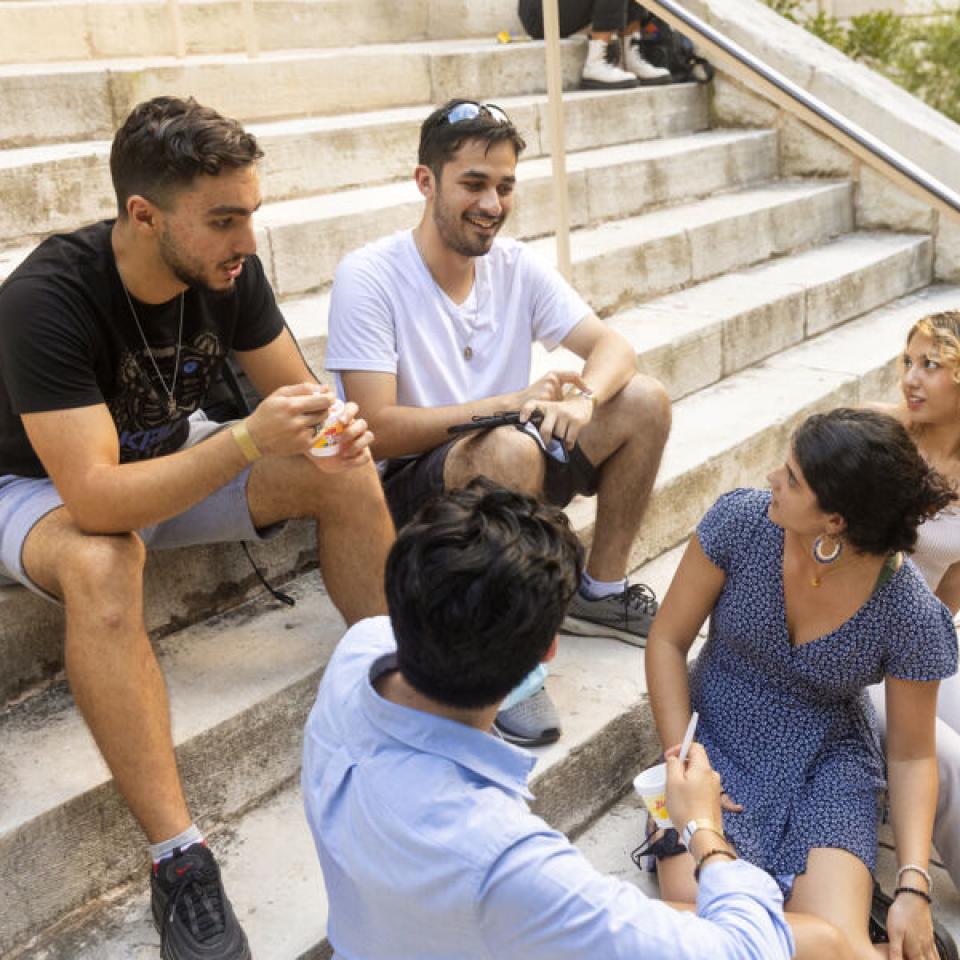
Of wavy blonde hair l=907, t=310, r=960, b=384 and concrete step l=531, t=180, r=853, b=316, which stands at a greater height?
wavy blonde hair l=907, t=310, r=960, b=384

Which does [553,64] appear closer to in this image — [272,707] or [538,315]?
[538,315]

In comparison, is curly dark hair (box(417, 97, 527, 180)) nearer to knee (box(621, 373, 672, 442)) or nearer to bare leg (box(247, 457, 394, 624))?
knee (box(621, 373, 672, 442))

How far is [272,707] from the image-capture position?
2.54 meters

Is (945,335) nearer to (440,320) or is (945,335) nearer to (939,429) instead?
(939,429)

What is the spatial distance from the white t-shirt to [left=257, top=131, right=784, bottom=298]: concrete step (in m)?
0.79

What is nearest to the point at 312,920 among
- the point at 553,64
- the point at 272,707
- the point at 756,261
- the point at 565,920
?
the point at 272,707

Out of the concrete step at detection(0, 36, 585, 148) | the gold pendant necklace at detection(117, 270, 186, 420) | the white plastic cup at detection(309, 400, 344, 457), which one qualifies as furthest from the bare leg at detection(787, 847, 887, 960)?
the concrete step at detection(0, 36, 585, 148)

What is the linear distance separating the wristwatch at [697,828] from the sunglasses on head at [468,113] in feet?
6.22

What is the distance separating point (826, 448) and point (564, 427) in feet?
2.67

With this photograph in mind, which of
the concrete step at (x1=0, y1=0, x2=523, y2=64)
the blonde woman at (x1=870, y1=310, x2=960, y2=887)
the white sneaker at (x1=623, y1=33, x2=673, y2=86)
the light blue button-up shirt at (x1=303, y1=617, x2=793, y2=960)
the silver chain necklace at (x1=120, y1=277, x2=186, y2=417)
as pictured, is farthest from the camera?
the white sneaker at (x1=623, y1=33, x2=673, y2=86)

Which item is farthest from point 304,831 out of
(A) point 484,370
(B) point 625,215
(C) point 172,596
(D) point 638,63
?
(D) point 638,63

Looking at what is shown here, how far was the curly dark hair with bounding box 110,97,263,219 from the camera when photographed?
2.26 m

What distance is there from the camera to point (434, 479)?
2896 mm

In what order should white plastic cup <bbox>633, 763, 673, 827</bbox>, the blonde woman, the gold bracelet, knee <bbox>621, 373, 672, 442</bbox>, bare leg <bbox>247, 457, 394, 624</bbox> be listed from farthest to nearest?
knee <bbox>621, 373, 672, 442</bbox> → the blonde woman → bare leg <bbox>247, 457, 394, 624</bbox> → the gold bracelet → white plastic cup <bbox>633, 763, 673, 827</bbox>
